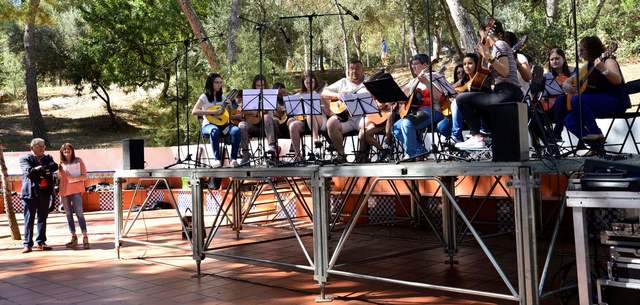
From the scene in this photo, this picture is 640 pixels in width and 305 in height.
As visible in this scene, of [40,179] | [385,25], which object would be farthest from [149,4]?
[40,179]

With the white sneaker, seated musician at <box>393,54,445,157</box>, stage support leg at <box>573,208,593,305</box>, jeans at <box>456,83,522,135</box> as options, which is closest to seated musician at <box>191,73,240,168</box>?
seated musician at <box>393,54,445,157</box>

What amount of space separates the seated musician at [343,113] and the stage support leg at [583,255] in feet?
11.8

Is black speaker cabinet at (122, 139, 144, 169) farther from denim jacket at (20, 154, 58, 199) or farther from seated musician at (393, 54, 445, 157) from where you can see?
seated musician at (393, 54, 445, 157)

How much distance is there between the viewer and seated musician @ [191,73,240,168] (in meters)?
7.71

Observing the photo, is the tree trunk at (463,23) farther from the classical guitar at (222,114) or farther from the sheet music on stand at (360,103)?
the sheet music on stand at (360,103)

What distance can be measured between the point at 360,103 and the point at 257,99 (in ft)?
4.25

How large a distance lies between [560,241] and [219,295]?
13.6ft

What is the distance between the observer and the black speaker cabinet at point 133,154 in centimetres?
772

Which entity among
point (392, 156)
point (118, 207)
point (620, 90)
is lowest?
point (118, 207)

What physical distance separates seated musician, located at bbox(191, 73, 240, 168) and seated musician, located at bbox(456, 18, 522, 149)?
3385mm

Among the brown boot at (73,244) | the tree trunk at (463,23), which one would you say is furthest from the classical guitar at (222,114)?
the tree trunk at (463,23)

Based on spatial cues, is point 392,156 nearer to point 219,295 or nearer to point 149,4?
point 219,295

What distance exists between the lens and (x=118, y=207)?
777 centimetres

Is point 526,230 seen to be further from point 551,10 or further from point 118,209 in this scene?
point 551,10
